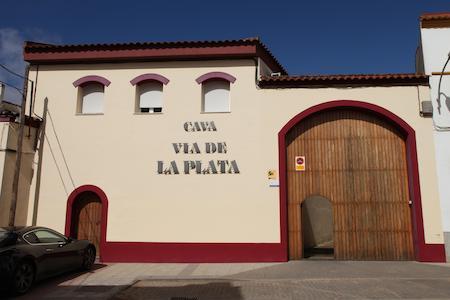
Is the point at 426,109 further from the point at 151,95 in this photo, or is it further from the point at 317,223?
the point at 151,95

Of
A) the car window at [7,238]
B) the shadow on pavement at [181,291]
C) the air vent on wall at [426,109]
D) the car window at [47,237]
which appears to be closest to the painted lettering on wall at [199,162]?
the car window at [47,237]

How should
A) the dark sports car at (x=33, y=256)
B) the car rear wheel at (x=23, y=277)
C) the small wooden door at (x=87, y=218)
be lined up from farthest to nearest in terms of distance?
the small wooden door at (x=87, y=218), the car rear wheel at (x=23, y=277), the dark sports car at (x=33, y=256)

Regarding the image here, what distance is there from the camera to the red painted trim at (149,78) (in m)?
12.5

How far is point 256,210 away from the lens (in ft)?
38.1

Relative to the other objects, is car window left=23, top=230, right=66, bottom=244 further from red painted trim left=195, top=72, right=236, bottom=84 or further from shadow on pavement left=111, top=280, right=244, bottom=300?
red painted trim left=195, top=72, right=236, bottom=84

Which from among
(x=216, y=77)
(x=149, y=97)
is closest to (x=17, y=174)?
(x=149, y=97)

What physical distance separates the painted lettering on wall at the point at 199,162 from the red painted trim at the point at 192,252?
2.27 metres

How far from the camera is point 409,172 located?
1168 centimetres

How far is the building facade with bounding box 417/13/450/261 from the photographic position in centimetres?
1134

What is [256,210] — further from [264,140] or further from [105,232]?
[105,232]

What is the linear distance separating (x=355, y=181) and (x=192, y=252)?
5.59 meters

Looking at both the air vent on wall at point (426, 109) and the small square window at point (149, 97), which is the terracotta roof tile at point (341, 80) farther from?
the small square window at point (149, 97)

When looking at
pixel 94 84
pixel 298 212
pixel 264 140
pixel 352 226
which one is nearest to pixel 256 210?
pixel 298 212

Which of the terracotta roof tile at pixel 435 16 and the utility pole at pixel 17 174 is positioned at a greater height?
the terracotta roof tile at pixel 435 16
